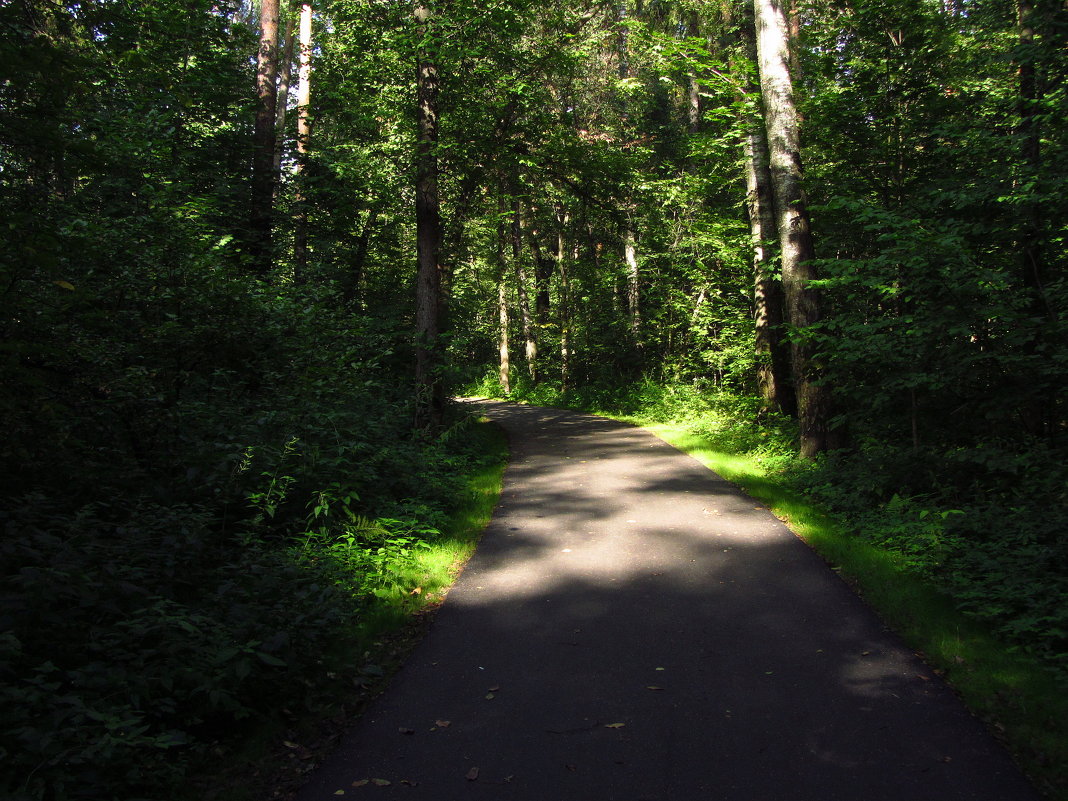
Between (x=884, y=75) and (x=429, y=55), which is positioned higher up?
(x=429, y=55)

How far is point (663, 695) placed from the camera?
405 centimetres

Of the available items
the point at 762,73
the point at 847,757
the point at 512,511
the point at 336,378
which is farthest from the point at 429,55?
the point at 847,757

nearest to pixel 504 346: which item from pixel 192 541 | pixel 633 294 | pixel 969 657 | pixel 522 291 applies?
pixel 522 291

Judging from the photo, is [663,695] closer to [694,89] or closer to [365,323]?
[365,323]

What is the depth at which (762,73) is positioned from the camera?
35.3 ft

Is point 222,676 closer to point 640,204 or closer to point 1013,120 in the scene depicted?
point 1013,120

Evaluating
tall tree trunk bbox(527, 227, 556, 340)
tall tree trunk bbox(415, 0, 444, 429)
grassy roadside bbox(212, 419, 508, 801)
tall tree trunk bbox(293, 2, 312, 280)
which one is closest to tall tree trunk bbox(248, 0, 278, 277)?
tall tree trunk bbox(293, 2, 312, 280)

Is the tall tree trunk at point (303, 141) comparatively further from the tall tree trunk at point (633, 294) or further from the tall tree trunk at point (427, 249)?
the tall tree trunk at point (633, 294)

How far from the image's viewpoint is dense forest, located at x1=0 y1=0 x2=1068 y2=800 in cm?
398

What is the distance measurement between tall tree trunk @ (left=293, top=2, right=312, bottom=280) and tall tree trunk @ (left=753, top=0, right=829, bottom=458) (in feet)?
30.6

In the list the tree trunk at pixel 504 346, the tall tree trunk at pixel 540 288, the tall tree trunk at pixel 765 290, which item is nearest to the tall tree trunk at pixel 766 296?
the tall tree trunk at pixel 765 290

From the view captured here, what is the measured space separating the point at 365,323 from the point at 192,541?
7408mm

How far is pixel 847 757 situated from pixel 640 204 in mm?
14024

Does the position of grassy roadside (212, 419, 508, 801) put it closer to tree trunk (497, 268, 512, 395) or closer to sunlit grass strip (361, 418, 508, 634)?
sunlit grass strip (361, 418, 508, 634)
